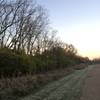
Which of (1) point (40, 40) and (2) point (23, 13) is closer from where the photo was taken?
(2) point (23, 13)

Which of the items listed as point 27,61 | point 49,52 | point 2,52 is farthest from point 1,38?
point 49,52

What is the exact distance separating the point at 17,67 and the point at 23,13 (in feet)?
67.3

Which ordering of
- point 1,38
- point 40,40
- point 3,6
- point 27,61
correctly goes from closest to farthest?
point 27,61, point 3,6, point 1,38, point 40,40

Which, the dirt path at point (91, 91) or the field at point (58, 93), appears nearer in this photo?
the field at point (58, 93)

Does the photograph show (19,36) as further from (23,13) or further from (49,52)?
(49,52)

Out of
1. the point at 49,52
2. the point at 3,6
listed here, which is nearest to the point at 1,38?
the point at 3,6

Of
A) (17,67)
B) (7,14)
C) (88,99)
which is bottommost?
(88,99)

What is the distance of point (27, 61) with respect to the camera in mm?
33250

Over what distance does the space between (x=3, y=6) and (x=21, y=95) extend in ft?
92.8

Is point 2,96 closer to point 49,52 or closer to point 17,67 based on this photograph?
point 17,67

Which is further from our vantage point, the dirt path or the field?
the dirt path

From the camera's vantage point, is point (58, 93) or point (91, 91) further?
point (91, 91)

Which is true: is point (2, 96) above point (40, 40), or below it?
below

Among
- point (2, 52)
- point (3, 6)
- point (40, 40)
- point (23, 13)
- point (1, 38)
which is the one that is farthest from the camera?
point (40, 40)
